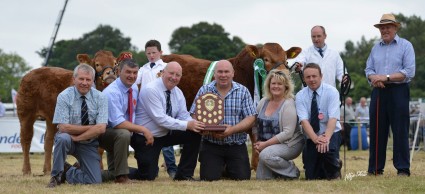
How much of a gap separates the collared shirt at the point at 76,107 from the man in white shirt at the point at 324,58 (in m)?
3.19

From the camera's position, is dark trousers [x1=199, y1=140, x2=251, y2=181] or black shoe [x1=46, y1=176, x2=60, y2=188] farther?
dark trousers [x1=199, y1=140, x2=251, y2=181]

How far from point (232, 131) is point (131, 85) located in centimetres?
138

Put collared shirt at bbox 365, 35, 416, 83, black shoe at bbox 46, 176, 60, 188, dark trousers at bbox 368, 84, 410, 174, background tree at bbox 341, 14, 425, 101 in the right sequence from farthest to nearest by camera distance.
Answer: background tree at bbox 341, 14, 425, 101 → dark trousers at bbox 368, 84, 410, 174 → collared shirt at bbox 365, 35, 416, 83 → black shoe at bbox 46, 176, 60, 188

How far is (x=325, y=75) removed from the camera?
10.2m

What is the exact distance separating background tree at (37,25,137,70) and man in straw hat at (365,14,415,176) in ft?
181

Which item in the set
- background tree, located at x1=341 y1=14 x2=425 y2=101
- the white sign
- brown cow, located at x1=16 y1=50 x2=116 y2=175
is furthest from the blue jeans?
background tree, located at x1=341 y1=14 x2=425 y2=101

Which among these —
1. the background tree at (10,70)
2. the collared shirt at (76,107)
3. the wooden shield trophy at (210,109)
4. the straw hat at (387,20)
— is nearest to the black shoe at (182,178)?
the wooden shield trophy at (210,109)

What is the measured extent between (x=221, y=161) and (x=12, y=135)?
11.7 m

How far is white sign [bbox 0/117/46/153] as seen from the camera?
19.3 metres

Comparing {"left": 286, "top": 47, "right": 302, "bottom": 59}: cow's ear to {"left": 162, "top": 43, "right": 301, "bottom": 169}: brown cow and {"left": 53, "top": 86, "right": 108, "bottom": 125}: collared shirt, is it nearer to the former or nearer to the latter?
{"left": 162, "top": 43, "right": 301, "bottom": 169}: brown cow

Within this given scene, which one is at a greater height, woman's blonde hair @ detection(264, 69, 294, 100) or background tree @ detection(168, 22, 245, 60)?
background tree @ detection(168, 22, 245, 60)

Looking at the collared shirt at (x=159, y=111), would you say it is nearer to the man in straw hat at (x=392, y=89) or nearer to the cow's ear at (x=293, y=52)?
the cow's ear at (x=293, y=52)

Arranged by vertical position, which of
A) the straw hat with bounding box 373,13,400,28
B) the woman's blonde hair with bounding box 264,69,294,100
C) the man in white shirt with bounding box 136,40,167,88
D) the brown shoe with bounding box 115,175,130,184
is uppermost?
the straw hat with bounding box 373,13,400,28

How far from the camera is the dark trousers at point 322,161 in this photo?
29.1 ft
